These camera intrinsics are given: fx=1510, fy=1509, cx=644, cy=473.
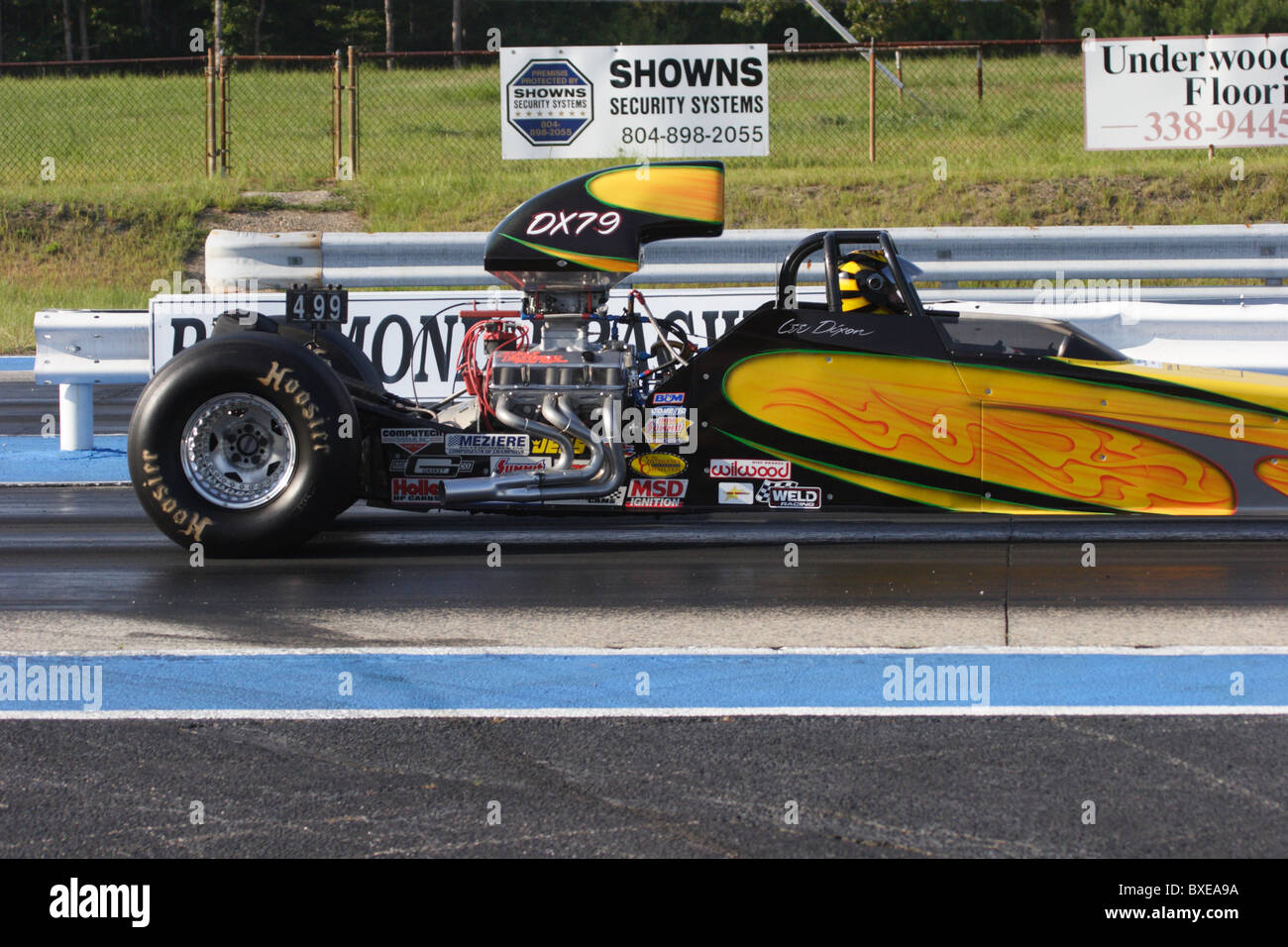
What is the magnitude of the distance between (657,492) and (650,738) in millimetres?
2618

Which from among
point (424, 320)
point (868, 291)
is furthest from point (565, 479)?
point (424, 320)

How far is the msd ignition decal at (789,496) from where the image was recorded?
6906mm

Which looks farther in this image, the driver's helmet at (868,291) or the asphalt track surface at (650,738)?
the driver's helmet at (868,291)

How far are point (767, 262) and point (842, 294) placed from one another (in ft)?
18.3

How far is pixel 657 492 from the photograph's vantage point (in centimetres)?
700

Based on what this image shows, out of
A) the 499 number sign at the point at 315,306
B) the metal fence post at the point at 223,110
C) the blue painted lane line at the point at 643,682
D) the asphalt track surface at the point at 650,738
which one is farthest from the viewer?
the metal fence post at the point at 223,110

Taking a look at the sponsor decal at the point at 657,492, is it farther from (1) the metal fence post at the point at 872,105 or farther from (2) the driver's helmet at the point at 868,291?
(1) the metal fence post at the point at 872,105

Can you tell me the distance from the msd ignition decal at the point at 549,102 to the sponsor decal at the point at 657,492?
10.6 m

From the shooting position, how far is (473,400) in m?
7.54

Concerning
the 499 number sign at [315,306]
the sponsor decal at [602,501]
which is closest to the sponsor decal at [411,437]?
the sponsor decal at [602,501]

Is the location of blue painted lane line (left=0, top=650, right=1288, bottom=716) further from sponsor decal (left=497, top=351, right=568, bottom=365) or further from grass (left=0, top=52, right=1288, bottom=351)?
grass (left=0, top=52, right=1288, bottom=351)

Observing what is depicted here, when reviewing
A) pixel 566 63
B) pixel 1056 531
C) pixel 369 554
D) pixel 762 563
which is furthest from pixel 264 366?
pixel 566 63

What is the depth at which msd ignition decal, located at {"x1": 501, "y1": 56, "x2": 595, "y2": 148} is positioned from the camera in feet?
54.9
